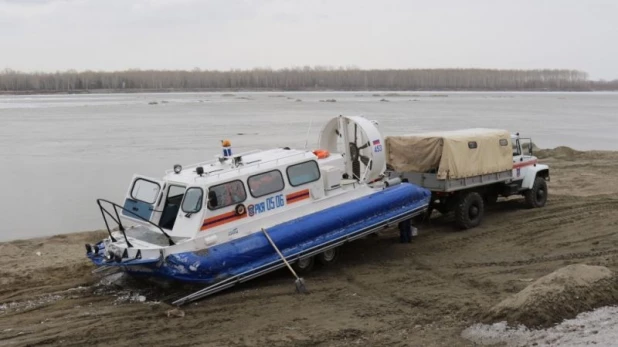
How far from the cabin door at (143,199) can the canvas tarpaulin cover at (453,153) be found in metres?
5.19

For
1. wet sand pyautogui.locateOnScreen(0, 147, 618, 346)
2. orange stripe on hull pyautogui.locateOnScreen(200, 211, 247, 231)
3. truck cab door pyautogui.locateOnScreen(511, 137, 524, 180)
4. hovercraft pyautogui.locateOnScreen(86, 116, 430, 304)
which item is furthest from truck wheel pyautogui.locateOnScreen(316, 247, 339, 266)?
truck cab door pyautogui.locateOnScreen(511, 137, 524, 180)

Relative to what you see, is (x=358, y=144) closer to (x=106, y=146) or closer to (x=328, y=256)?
(x=328, y=256)

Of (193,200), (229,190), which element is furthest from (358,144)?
(193,200)

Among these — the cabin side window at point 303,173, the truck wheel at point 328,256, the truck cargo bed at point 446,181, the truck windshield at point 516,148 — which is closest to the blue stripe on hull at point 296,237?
the truck wheel at point 328,256

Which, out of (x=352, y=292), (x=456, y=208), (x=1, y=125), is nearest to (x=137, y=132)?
(x=1, y=125)

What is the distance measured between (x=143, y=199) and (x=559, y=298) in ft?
20.8

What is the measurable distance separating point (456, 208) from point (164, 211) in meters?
5.88

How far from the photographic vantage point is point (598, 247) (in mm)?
10672

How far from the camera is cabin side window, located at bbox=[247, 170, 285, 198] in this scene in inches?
380

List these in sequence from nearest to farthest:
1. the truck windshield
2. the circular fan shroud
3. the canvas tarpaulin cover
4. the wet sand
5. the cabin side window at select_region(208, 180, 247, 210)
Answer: the wet sand < the cabin side window at select_region(208, 180, 247, 210) < the circular fan shroud < the canvas tarpaulin cover < the truck windshield

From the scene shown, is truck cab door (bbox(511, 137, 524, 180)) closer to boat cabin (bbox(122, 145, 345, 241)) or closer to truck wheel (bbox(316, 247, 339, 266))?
boat cabin (bbox(122, 145, 345, 241))

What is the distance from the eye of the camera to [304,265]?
9898 mm

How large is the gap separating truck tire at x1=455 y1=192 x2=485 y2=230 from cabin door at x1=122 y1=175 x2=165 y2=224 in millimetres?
5948

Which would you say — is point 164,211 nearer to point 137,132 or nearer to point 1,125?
point 137,132
